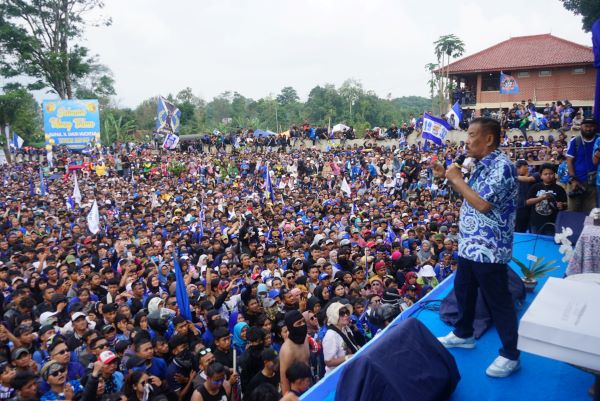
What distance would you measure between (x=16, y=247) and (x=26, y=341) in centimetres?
468

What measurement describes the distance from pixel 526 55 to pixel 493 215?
84.5 feet

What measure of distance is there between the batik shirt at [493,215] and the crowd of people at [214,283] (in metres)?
0.27

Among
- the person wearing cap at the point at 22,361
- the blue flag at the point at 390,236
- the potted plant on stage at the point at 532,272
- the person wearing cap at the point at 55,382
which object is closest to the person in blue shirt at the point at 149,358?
the person wearing cap at the point at 55,382

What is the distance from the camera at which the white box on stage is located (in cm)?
155

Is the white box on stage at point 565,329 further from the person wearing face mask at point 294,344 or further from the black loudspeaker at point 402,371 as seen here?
the person wearing face mask at point 294,344

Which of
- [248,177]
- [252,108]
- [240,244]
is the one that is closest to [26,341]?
[240,244]

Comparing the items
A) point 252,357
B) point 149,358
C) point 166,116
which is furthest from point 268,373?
point 166,116

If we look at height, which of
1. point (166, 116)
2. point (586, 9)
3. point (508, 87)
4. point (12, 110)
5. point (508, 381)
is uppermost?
point (586, 9)

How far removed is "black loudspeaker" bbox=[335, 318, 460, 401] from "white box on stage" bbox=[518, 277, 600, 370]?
1.76 feet

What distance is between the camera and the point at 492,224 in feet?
7.66

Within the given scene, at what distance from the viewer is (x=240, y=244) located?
331 inches

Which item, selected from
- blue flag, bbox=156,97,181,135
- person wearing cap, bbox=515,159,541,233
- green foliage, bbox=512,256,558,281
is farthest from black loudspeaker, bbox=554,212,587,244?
blue flag, bbox=156,97,181,135

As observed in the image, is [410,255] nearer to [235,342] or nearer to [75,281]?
[235,342]

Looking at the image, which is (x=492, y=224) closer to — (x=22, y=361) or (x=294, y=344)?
(x=294, y=344)
